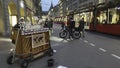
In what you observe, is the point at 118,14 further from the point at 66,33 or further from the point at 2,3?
the point at 2,3

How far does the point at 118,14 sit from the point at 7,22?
11338 mm

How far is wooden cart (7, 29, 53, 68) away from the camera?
10.8 metres

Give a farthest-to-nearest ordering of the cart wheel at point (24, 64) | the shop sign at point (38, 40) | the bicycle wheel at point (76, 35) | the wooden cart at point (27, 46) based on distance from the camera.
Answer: the bicycle wheel at point (76, 35), the shop sign at point (38, 40), the wooden cart at point (27, 46), the cart wheel at point (24, 64)

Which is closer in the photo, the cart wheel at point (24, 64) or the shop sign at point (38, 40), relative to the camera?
the cart wheel at point (24, 64)

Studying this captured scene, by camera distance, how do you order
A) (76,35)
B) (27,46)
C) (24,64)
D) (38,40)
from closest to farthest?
1. (24,64)
2. (27,46)
3. (38,40)
4. (76,35)

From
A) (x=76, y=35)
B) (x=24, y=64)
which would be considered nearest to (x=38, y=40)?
(x=24, y=64)

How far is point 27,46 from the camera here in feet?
36.5

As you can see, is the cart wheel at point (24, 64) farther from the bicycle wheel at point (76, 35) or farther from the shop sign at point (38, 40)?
the bicycle wheel at point (76, 35)

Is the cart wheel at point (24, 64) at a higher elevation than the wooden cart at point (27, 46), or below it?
below

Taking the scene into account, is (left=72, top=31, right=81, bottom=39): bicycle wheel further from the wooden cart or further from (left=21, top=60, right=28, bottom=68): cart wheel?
(left=21, top=60, right=28, bottom=68): cart wheel

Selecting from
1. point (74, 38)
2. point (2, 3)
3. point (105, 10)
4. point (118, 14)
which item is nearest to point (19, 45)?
point (74, 38)

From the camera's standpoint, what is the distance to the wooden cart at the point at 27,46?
10.8 meters

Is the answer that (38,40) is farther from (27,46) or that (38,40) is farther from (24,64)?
(24,64)

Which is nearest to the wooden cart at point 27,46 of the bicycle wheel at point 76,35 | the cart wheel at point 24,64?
the cart wheel at point 24,64
